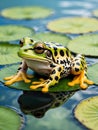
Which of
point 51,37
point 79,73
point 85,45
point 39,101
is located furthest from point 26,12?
point 39,101

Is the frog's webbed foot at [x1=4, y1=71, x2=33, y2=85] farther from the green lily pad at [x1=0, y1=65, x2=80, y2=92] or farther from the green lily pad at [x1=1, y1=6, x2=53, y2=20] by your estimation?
the green lily pad at [x1=1, y1=6, x2=53, y2=20]

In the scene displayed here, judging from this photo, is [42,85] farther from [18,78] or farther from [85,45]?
[85,45]

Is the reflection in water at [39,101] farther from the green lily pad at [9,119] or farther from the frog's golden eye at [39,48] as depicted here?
the frog's golden eye at [39,48]

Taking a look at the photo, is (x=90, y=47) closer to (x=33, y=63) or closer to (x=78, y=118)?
(x=33, y=63)

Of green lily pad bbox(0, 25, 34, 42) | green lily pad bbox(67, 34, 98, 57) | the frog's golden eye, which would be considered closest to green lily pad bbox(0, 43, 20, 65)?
green lily pad bbox(0, 25, 34, 42)

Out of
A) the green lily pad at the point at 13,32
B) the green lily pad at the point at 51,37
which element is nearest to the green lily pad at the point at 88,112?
the green lily pad at the point at 51,37

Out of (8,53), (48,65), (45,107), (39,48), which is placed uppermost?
(39,48)
